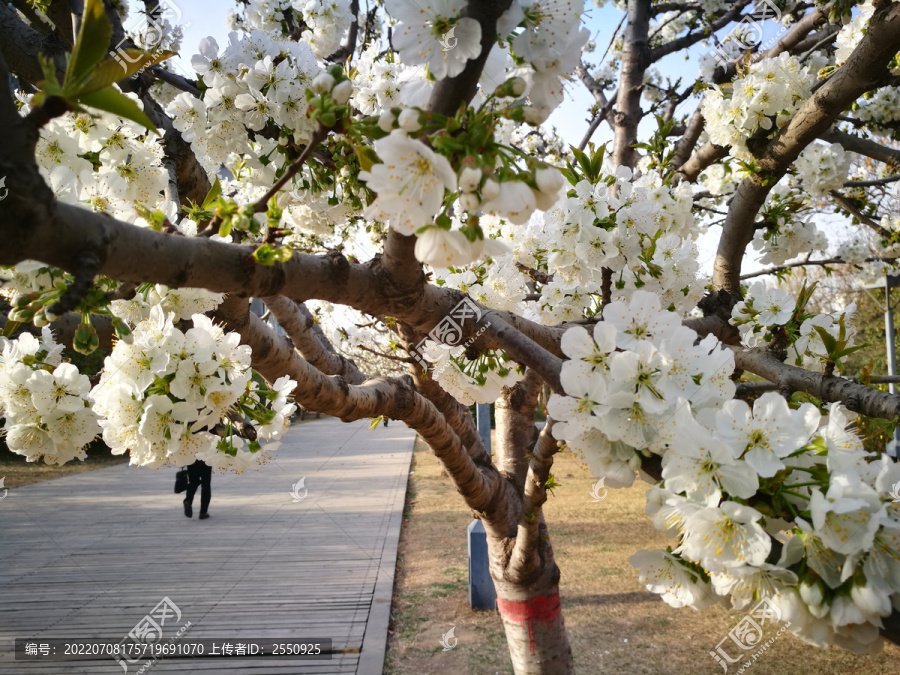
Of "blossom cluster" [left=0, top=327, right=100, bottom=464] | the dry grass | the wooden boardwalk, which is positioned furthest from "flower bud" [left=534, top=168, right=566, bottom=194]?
the dry grass

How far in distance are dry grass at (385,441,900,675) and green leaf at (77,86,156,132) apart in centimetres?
447

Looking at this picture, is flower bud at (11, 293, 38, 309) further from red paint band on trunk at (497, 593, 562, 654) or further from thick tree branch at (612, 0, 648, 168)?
thick tree branch at (612, 0, 648, 168)

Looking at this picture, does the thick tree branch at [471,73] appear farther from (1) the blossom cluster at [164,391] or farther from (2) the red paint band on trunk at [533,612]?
(2) the red paint band on trunk at [533,612]

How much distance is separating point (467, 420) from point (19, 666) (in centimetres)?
370

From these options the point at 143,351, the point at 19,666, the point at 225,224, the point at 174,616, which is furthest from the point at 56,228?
the point at 174,616

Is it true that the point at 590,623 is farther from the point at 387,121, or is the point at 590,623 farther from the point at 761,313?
the point at 387,121

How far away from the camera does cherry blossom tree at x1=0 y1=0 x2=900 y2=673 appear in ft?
2.60

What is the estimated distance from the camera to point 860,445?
96 cm

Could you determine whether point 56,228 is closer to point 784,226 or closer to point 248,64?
point 248,64

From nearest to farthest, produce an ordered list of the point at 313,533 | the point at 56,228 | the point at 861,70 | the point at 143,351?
the point at 56,228 < the point at 143,351 < the point at 861,70 < the point at 313,533

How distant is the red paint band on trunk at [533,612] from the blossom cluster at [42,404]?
250cm

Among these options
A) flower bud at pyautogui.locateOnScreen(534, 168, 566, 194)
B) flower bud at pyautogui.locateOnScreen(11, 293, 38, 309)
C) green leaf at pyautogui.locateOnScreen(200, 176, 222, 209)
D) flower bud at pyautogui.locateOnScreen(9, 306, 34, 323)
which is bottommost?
flower bud at pyautogui.locateOnScreen(9, 306, 34, 323)

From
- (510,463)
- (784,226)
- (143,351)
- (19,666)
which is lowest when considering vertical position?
(19,666)

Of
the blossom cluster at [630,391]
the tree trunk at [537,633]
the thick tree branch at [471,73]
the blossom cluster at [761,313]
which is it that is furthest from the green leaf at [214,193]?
the tree trunk at [537,633]
